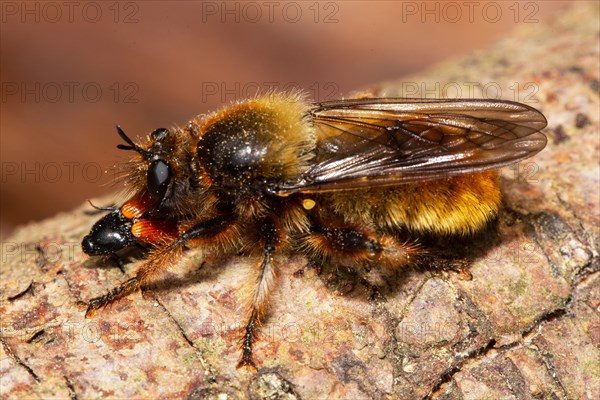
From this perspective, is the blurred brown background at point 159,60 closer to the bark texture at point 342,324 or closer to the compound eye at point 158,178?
the bark texture at point 342,324

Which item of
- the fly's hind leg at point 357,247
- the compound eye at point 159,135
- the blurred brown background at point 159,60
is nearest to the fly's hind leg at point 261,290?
the fly's hind leg at point 357,247

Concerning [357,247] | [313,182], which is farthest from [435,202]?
[313,182]

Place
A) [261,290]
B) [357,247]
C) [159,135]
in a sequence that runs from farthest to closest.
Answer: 1. [159,135]
2. [357,247]
3. [261,290]

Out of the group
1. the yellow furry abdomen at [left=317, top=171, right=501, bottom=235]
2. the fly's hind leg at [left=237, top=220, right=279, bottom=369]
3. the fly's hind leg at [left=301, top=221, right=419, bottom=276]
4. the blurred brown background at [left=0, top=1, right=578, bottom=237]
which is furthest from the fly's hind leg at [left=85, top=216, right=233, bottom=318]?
the blurred brown background at [left=0, top=1, right=578, bottom=237]

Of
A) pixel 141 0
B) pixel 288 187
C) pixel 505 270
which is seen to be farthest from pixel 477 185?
pixel 141 0

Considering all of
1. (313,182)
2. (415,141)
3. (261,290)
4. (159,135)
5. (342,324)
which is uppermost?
(159,135)

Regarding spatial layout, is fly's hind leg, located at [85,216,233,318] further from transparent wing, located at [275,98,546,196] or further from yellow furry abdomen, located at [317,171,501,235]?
yellow furry abdomen, located at [317,171,501,235]

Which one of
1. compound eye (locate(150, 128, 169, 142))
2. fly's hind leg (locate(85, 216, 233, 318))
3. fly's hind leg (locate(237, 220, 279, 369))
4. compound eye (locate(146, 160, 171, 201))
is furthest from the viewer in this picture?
compound eye (locate(150, 128, 169, 142))

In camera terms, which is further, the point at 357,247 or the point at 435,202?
the point at 435,202

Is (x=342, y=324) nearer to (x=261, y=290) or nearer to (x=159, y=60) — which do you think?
(x=261, y=290)
